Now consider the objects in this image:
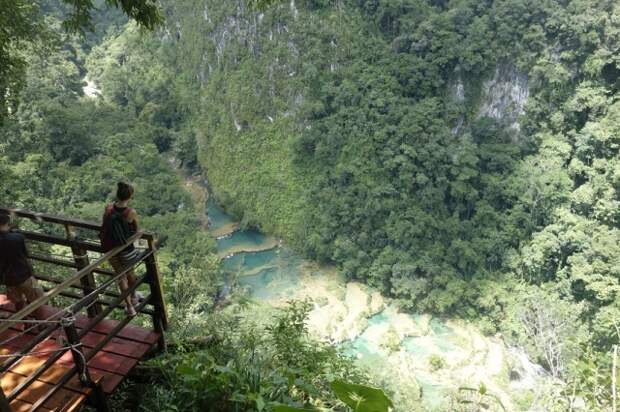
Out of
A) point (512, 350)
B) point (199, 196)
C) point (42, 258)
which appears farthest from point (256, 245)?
point (42, 258)

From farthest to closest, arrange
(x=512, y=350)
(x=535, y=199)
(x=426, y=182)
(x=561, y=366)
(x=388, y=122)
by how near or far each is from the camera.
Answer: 1. (x=388, y=122)
2. (x=426, y=182)
3. (x=535, y=199)
4. (x=512, y=350)
5. (x=561, y=366)

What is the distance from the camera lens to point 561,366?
14992mm

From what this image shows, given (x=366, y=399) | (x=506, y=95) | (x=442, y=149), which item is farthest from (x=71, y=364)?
(x=506, y=95)

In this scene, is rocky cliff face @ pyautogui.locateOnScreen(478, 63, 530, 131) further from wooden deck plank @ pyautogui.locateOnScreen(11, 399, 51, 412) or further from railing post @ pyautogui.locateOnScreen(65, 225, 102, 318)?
wooden deck plank @ pyautogui.locateOnScreen(11, 399, 51, 412)

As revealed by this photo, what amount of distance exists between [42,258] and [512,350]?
17966mm

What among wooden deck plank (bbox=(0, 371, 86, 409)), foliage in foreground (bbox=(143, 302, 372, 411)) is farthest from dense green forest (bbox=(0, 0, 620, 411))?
wooden deck plank (bbox=(0, 371, 86, 409))

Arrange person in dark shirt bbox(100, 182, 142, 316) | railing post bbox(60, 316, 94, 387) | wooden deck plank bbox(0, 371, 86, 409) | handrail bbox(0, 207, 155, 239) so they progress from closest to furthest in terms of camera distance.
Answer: railing post bbox(60, 316, 94, 387) → wooden deck plank bbox(0, 371, 86, 409) → handrail bbox(0, 207, 155, 239) → person in dark shirt bbox(100, 182, 142, 316)

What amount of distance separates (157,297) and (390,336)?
15.5 meters

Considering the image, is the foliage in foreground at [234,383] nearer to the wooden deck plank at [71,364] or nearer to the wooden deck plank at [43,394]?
the wooden deck plank at [71,364]

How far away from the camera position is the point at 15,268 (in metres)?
3.02

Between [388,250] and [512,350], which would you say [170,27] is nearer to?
[388,250]

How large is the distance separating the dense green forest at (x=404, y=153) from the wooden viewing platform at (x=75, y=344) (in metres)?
9.07

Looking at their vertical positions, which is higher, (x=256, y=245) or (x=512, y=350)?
(x=256, y=245)

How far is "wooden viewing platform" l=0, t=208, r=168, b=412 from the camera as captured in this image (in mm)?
2281
